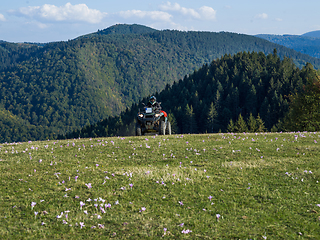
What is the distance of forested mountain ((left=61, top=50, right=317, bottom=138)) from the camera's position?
12612 cm

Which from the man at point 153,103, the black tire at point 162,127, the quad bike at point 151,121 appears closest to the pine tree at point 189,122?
the quad bike at point 151,121

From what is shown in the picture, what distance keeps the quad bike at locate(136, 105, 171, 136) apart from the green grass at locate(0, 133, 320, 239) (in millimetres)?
6180

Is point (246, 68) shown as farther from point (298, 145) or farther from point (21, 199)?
point (21, 199)

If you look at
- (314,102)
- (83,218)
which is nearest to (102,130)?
(314,102)

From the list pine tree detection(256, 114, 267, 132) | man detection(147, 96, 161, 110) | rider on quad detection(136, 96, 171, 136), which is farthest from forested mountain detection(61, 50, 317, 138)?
rider on quad detection(136, 96, 171, 136)

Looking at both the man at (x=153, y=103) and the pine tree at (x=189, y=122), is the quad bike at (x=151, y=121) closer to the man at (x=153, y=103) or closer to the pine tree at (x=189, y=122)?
the man at (x=153, y=103)

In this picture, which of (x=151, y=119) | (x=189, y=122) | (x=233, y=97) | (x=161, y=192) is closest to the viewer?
A: (x=161, y=192)

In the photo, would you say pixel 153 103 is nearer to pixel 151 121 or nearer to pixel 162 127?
pixel 151 121

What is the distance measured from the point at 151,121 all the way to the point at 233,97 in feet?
417

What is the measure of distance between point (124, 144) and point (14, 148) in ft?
22.6

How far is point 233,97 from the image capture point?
144625 mm

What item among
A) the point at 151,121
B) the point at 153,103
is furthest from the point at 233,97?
the point at 151,121

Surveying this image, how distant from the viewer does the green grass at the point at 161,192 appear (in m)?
8.03

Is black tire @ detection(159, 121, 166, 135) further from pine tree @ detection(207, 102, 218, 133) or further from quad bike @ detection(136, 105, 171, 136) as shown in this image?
pine tree @ detection(207, 102, 218, 133)
